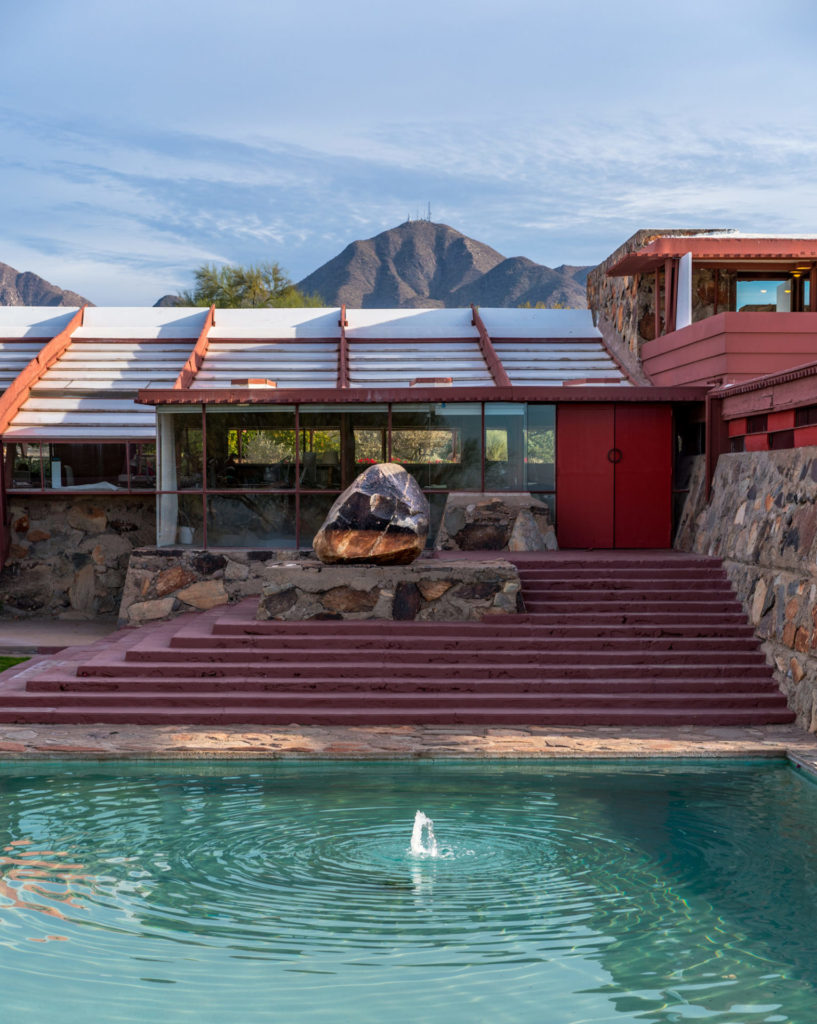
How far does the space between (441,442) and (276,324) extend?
8713 millimetres

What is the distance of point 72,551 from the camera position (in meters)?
18.8

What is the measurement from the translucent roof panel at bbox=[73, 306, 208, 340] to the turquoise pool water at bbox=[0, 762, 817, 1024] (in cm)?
1548

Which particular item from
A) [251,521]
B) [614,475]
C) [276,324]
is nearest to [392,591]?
[251,521]

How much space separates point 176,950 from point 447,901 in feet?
5.80

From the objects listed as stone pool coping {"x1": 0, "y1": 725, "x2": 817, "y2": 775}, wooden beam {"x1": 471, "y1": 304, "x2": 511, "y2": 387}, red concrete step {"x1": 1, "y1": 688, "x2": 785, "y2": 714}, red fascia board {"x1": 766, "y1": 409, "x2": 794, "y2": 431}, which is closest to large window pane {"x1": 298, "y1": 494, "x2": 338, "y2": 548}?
wooden beam {"x1": 471, "y1": 304, "x2": 511, "y2": 387}

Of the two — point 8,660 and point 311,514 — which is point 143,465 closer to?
point 311,514

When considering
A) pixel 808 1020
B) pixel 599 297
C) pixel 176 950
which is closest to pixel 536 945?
pixel 808 1020

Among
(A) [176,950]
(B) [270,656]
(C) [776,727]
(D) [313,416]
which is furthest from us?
(D) [313,416]

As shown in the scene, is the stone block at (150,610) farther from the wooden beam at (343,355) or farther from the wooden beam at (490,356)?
the wooden beam at (490,356)

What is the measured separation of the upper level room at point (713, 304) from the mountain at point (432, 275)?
79173mm

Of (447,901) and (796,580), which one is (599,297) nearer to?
(796,580)

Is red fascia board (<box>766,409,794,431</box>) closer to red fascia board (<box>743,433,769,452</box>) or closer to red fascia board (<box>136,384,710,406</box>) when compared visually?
red fascia board (<box>743,433,769,452</box>)

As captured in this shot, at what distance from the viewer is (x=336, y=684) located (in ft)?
40.2

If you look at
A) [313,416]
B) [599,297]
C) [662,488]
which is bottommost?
[662,488]
